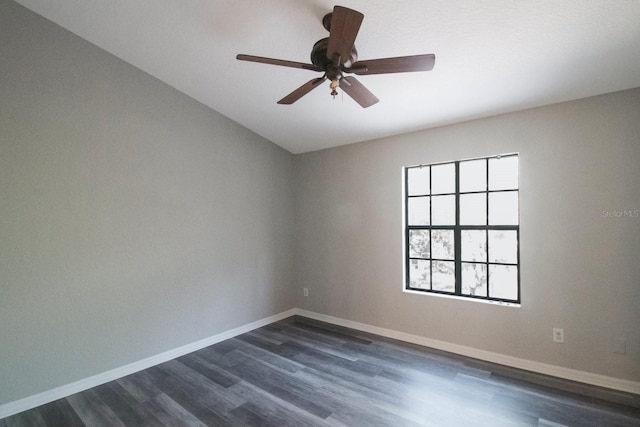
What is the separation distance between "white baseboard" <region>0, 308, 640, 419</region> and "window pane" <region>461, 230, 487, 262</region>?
37.7 inches

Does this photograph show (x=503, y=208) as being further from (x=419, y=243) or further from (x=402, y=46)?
(x=402, y=46)

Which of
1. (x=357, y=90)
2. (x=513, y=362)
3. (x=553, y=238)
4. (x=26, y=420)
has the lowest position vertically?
(x=26, y=420)

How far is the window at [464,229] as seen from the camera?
9.80 ft

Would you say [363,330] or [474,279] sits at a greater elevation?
[474,279]

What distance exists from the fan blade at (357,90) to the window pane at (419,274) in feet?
6.95

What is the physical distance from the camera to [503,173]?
3.03 metres

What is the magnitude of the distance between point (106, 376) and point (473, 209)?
3.99m

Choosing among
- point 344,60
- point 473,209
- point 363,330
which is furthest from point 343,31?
point 363,330

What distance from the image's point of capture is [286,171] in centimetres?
455

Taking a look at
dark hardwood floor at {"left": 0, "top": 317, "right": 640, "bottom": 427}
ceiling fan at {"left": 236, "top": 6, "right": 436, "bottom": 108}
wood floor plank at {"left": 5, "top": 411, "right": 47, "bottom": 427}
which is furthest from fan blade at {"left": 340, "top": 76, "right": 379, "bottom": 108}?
wood floor plank at {"left": 5, "top": 411, "right": 47, "bottom": 427}

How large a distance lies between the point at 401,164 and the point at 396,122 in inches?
20.4

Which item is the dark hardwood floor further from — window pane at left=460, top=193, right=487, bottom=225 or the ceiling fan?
the ceiling fan

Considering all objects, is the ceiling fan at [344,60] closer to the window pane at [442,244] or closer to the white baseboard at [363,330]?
the window pane at [442,244]

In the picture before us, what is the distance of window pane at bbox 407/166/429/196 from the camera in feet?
11.5
